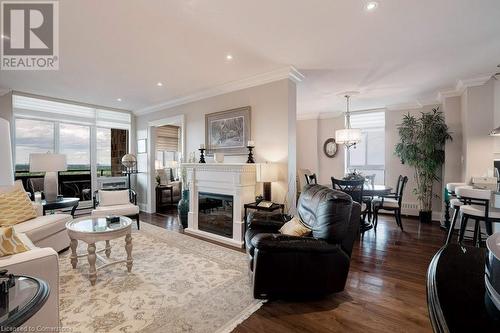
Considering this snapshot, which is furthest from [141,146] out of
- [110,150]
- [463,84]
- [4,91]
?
[463,84]

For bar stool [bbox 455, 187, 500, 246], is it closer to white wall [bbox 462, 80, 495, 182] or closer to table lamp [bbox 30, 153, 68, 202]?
white wall [bbox 462, 80, 495, 182]

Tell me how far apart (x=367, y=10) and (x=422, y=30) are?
834 millimetres

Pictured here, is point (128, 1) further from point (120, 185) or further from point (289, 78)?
point (120, 185)

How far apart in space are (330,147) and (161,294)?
581cm

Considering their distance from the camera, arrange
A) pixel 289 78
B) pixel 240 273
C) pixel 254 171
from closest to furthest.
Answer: pixel 240 273, pixel 289 78, pixel 254 171

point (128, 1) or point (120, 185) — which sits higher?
point (128, 1)

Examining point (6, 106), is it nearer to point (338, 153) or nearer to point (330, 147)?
point (330, 147)

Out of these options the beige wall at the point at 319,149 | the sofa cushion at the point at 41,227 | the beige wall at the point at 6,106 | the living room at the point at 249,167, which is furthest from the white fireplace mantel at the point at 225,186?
the beige wall at the point at 6,106

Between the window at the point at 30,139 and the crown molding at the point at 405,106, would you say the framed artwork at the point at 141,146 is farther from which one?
the crown molding at the point at 405,106

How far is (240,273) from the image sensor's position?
2807 mm

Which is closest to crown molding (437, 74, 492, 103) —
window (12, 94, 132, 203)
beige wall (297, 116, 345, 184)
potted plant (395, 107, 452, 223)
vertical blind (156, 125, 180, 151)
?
potted plant (395, 107, 452, 223)

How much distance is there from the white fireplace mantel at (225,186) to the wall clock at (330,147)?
362 centimetres

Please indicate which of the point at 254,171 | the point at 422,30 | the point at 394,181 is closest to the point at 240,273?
the point at 254,171

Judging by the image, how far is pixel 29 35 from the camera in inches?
106
